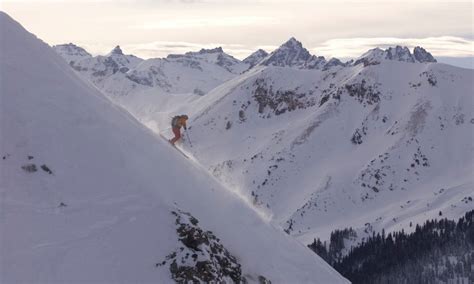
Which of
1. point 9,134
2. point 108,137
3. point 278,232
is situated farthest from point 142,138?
point 278,232

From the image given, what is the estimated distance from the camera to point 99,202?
21.8 meters

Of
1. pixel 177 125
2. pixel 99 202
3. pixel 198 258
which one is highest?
pixel 99 202

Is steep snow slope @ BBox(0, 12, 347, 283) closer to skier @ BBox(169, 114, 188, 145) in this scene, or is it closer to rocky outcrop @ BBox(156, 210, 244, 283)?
rocky outcrop @ BBox(156, 210, 244, 283)

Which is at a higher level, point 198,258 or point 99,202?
point 99,202

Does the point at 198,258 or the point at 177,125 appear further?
the point at 177,125

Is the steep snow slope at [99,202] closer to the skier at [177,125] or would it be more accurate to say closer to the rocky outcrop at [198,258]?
the rocky outcrop at [198,258]

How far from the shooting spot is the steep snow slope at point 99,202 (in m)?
19.6

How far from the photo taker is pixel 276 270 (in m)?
23.8

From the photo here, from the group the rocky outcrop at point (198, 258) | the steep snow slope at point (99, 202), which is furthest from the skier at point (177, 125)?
the rocky outcrop at point (198, 258)

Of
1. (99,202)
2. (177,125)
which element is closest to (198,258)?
(99,202)

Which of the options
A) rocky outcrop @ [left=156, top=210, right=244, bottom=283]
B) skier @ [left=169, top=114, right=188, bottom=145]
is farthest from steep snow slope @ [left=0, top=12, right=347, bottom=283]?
skier @ [left=169, top=114, right=188, bottom=145]

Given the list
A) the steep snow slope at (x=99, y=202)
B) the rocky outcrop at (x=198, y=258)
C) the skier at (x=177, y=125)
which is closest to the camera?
the steep snow slope at (x=99, y=202)

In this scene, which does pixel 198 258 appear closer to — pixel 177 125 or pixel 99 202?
pixel 99 202

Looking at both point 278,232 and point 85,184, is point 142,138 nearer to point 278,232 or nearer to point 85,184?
point 85,184
